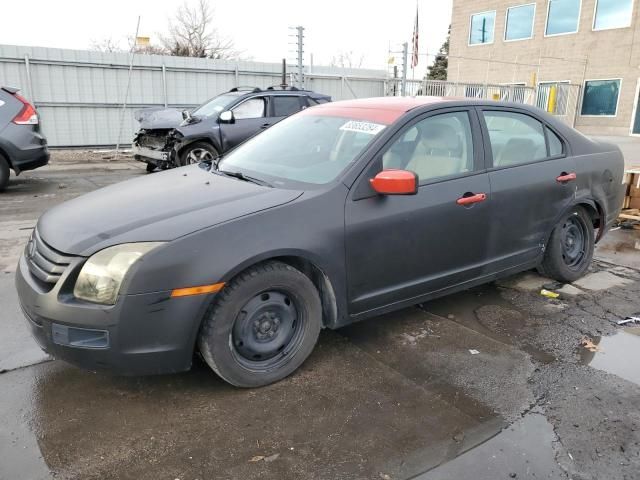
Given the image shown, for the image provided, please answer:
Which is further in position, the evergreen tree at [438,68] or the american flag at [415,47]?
the evergreen tree at [438,68]

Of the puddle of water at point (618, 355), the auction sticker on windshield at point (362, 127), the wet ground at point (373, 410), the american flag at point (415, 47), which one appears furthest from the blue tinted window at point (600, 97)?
the auction sticker on windshield at point (362, 127)

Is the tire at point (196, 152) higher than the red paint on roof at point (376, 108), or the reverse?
the red paint on roof at point (376, 108)

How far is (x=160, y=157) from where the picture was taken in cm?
1006

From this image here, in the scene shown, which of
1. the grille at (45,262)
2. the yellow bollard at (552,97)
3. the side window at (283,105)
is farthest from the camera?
the yellow bollard at (552,97)

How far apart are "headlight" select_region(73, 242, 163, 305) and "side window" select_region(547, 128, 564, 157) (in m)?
3.31

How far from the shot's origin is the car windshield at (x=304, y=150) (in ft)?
11.0

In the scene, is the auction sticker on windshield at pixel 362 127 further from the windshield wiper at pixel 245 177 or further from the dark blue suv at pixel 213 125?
the dark blue suv at pixel 213 125

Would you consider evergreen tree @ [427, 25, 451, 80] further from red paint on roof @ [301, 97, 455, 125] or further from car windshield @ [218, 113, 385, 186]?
car windshield @ [218, 113, 385, 186]

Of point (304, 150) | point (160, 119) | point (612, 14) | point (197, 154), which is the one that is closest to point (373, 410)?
point (304, 150)

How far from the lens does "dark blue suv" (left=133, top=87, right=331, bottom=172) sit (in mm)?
9553

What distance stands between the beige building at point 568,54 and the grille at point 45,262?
22545 mm

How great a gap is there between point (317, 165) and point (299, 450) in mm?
1759

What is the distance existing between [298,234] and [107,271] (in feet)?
3.28

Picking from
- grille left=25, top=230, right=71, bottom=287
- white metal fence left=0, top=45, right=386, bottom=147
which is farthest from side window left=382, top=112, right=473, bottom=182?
white metal fence left=0, top=45, right=386, bottom=147
